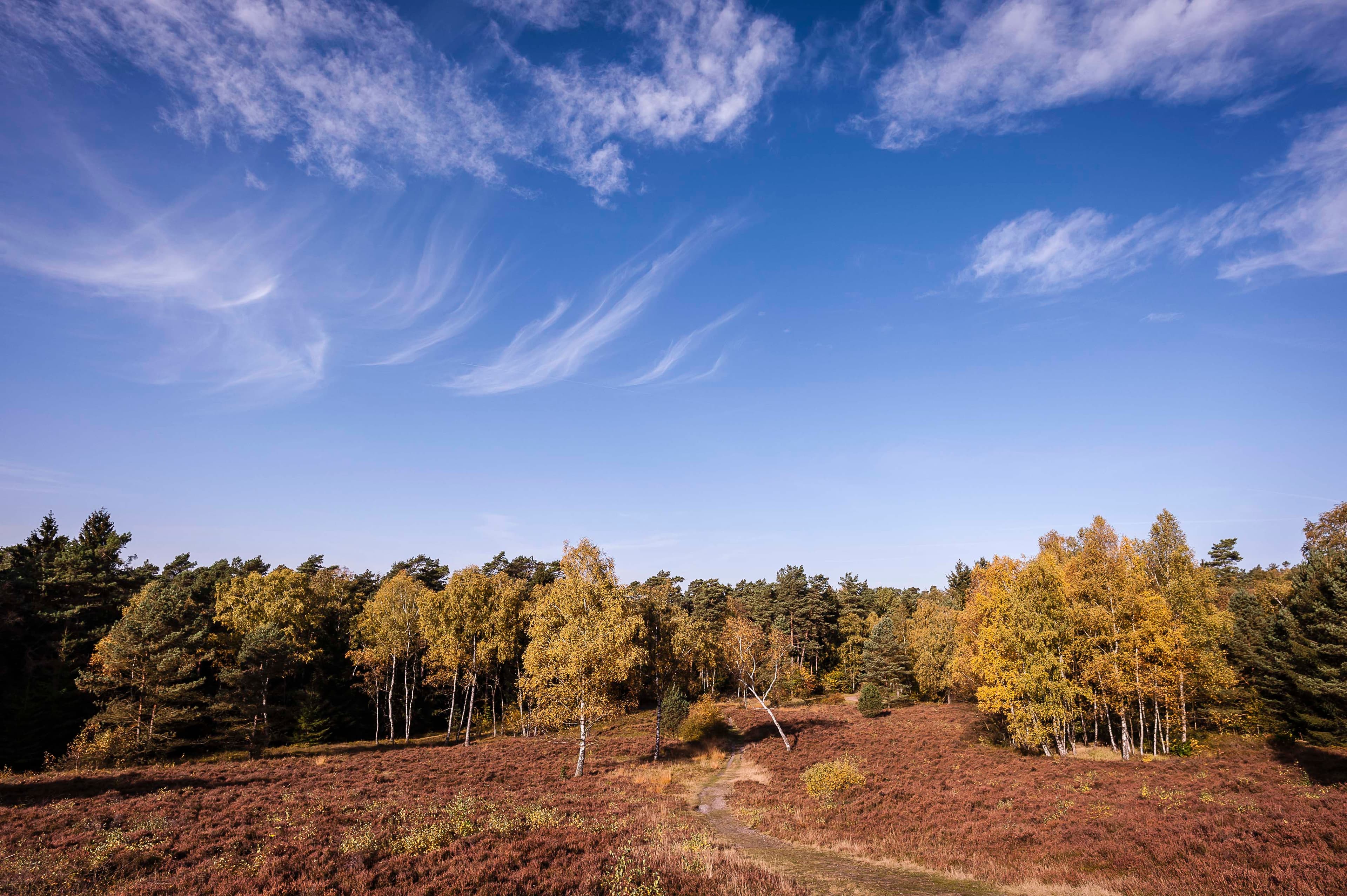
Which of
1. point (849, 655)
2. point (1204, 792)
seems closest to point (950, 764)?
point (1204, 792)

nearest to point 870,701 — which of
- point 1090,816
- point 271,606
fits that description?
point 1090,816

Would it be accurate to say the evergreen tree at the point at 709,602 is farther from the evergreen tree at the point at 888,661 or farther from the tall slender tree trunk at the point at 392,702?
the tall slender tree trunk at the point at 392,702

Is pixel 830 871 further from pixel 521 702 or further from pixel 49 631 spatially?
pixel 49 631

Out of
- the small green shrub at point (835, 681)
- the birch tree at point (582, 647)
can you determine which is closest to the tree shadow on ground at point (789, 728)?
the birch tree at point (582, 647)

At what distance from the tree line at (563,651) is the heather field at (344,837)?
7284 millimetres

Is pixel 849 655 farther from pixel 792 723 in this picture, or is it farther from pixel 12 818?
pixel 12 818

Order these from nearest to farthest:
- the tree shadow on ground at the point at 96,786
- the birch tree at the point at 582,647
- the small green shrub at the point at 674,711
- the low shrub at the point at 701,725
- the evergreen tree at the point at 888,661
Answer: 1. the tree shadow on ground at the point at 96,786
2. the birch tree at the point at 582,647
3. the low shrub at the point at 701,725
4. the small green shrub at the point at 674,711
5. the evergreen tree at the point at 888,661

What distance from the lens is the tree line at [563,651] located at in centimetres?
3281

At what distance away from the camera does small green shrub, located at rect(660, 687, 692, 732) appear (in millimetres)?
47219

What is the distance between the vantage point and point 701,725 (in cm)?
4488

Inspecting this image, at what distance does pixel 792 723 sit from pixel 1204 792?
33898 millimetres

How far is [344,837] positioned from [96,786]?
1918 cm

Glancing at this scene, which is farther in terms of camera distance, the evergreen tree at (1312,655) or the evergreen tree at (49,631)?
the evergreen tree at (49,631)

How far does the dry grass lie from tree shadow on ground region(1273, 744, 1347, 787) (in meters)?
0.12
